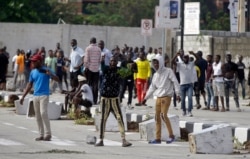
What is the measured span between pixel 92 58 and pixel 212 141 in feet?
35.9

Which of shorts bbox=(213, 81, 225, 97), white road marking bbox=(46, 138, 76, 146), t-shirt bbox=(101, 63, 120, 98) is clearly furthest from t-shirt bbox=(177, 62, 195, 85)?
t-shirt bbox=(101, 63, 120, 98)

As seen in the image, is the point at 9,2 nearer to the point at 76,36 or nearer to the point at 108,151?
the point at 76,36

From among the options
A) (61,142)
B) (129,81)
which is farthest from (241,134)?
(129,81)

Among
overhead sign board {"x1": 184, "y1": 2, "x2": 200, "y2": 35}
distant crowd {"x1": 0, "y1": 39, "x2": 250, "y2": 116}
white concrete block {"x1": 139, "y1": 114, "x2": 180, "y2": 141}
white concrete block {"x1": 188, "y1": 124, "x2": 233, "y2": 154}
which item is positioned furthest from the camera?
overhead sign board {"x1": 184, "y1": 2, "x2": 200, "y2": 35}

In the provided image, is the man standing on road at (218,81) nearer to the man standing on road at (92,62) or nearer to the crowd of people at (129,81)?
the crowd of people at (129,81)

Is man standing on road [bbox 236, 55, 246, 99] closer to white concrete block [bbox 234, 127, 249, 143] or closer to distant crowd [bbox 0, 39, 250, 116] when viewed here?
distant crowd [bbox 0, 39, 250, 116]

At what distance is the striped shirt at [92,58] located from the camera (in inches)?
1121

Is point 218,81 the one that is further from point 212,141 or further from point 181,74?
point 212,141

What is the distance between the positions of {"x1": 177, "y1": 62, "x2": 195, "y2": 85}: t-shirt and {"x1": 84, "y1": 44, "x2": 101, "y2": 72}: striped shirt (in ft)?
8.66

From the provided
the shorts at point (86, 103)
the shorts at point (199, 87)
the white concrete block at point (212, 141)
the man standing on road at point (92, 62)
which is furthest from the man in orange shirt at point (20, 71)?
the white concrete block at point (212, 141)

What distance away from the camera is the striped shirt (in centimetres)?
2848

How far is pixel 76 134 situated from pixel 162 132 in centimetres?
203

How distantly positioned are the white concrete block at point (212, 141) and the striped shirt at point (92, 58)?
416 inches

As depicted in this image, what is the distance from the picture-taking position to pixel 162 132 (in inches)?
821
